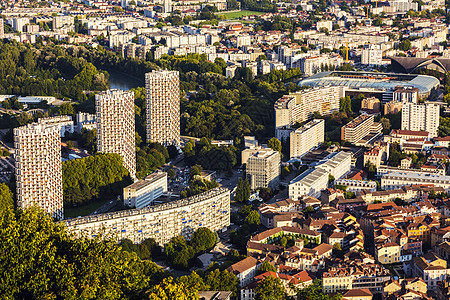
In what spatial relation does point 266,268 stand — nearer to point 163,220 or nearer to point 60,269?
point 163,220

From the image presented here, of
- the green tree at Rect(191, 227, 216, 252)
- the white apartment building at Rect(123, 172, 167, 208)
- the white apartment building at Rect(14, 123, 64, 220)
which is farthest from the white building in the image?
the white apartment building at Rect(14, 123, 64, 220)

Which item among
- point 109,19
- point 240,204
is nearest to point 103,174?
point 240,204

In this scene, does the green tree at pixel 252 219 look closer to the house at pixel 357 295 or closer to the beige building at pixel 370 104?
the house at pixel 357 295

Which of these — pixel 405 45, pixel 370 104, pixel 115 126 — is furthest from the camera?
pixel 405 45

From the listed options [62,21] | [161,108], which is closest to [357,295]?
[161,108]

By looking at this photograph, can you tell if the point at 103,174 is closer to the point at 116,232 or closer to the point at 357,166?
the point at 116,232

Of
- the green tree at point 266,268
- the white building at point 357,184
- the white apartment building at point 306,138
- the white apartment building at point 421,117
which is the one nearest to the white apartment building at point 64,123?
the white apartment building at point 306,138

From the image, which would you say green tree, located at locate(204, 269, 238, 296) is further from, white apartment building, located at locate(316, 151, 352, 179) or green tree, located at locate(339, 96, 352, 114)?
green tree, located at locate(339, 96, 352, 114)
